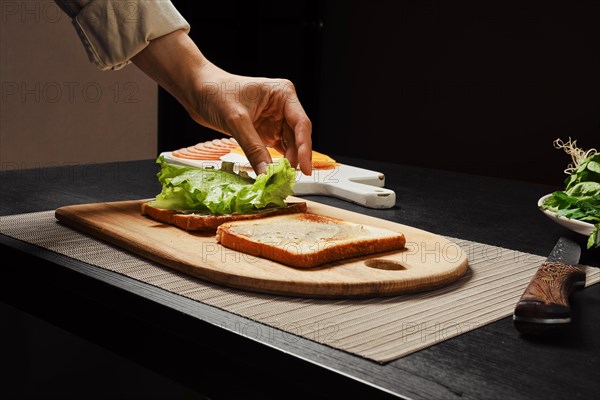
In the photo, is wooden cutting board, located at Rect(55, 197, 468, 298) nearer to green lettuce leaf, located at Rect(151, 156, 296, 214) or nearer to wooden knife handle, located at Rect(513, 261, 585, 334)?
green lettuce leaf, located at Rect(151, 156, 296, 214)

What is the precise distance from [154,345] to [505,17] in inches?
166

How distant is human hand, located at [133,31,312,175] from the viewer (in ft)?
5.78

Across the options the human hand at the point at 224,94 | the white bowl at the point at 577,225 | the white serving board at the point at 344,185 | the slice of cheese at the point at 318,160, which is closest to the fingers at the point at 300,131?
the human hand at the point at 224,94

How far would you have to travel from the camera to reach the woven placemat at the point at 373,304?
982mm

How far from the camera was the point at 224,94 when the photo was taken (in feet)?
5.87

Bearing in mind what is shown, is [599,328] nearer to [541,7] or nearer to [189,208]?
[189,208]

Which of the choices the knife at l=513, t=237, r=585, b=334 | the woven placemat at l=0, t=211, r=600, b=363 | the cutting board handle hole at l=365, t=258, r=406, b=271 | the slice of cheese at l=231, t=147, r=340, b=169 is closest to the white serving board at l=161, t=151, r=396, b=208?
the slice of cheese at l=231, t=147, r=340, b=169

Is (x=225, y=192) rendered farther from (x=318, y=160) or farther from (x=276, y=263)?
(x=318, y=160)


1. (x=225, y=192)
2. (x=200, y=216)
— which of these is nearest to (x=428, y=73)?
(x=225, y=192)

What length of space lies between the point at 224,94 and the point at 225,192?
0.32 meters

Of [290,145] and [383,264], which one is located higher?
[290,145]

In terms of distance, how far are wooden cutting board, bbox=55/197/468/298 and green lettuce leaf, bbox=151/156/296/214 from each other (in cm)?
7

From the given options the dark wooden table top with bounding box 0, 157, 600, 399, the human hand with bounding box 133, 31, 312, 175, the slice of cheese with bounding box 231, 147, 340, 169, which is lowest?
the dark wooden table top with bounding box 0, 157, 600, 399

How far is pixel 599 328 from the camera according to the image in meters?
1.04
